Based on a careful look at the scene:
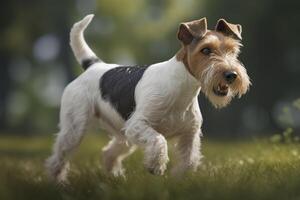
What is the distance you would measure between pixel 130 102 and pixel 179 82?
0.65 metres

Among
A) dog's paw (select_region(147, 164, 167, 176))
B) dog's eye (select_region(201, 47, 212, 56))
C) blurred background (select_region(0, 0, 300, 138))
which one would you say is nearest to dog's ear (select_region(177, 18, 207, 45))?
dog's eye (select_region(201, 47, 212, 56))

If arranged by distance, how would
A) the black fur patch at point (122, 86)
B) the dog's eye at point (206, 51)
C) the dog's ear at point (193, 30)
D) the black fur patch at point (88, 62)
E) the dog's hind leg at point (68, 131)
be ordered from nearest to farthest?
1. the dog's eye at point (206, 51)
2. the dog's ear at point (193, 30)
3. the black fur patch at point (122, 86)
4. the dog's hind leg at point (68, 131)
5. the black fur patch at point (88, 62)

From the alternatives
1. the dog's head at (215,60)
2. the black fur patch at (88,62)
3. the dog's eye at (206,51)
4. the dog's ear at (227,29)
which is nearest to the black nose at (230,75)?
the dog's head at (215,60)

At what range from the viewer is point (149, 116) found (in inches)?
216

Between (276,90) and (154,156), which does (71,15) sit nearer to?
Result: (276,90)

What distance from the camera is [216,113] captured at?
83.5 feet

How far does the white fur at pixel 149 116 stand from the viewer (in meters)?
5.39

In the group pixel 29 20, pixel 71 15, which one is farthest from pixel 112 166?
pixel 71 15

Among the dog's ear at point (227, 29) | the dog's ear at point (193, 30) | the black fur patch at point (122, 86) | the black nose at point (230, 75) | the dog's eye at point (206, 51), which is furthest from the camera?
the black fur patch at point (122, 86)

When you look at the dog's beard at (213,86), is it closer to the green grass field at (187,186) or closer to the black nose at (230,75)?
the black nose at (230,75)

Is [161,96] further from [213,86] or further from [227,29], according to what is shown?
[227,29]

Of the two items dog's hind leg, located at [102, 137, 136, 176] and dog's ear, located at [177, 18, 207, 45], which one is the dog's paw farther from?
dog's hind leg, located at [102, 137, 136, 176]

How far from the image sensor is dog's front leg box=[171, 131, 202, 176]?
226 inches

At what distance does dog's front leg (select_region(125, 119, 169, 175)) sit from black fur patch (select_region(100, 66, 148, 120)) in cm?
40
